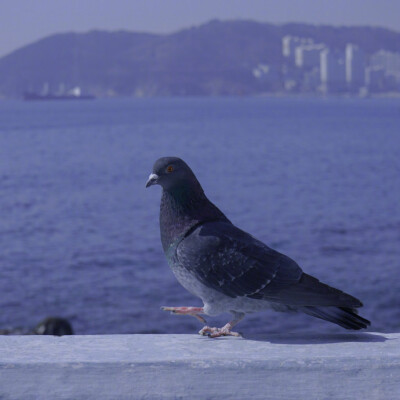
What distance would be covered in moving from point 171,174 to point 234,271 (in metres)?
0.46

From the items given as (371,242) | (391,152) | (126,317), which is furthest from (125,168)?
(126,317)

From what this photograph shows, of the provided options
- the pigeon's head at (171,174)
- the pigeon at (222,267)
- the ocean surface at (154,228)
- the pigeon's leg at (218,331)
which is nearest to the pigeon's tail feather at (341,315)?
the pigeon at (222,267)

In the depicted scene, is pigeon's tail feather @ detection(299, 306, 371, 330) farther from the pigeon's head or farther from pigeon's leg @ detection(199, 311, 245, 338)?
the pigeon's head

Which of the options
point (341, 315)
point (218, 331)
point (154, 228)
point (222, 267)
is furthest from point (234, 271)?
point (154, 228)

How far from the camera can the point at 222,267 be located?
3086mm

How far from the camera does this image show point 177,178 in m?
3.02

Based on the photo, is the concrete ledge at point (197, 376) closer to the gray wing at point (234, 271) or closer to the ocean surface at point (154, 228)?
the gray wing at point (234, 271)

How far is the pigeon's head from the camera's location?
117 inches

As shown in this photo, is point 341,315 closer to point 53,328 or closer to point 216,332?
point 216,332

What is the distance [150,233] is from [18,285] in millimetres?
7971

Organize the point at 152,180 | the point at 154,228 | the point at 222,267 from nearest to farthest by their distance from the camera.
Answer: the point at 152,180 → the point at 222,267 → the point at 154,228

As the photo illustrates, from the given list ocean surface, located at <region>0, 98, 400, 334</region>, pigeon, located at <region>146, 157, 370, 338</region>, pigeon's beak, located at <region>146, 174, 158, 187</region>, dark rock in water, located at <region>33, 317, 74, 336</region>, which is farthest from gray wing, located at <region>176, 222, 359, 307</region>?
ocean surface, located at <region>0, 98, 400, 334</region>

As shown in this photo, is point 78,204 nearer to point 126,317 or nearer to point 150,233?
point 150,233

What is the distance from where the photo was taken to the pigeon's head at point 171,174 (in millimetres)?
2971
